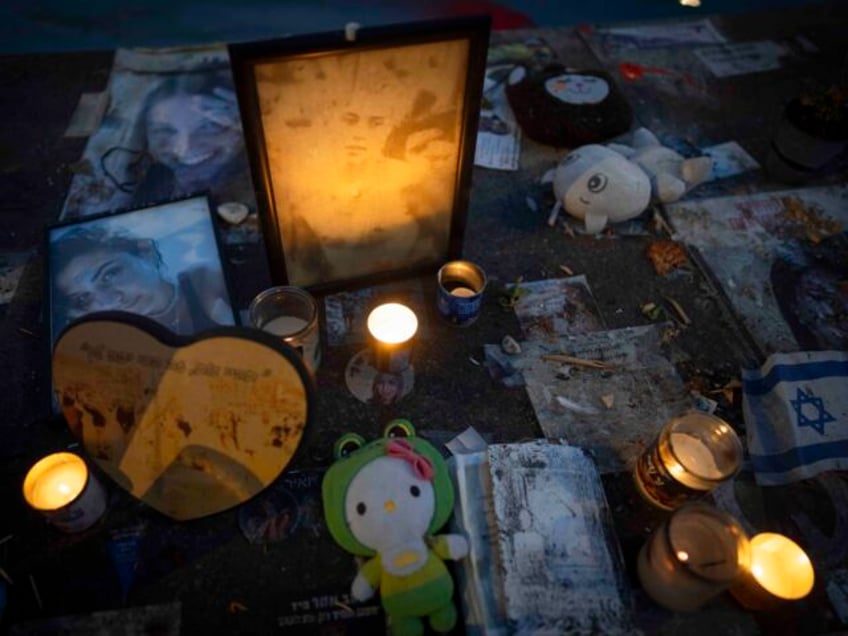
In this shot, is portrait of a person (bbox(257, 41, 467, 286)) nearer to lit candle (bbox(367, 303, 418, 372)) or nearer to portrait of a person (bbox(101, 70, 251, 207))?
lit candle (bbox(367, 303, 418, 372))

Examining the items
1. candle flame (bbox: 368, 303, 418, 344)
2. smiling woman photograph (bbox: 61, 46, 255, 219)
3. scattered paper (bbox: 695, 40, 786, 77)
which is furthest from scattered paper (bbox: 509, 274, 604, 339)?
scattered paper (bbox: 695, 40, 786, 77)

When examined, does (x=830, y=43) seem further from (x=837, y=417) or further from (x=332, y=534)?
(x=332, y=534)

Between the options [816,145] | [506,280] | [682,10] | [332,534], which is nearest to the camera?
[332,534]

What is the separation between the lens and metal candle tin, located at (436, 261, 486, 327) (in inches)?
69.4

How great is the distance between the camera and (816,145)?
2.21m

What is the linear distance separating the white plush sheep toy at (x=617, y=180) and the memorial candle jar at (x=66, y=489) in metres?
1.73

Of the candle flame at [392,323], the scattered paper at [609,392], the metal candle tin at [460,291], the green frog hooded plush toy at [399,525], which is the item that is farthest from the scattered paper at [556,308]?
the green frog hooded plush toy at [399,525]

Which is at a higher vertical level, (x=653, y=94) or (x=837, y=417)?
(x=653, y=94)

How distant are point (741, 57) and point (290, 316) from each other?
2762mm

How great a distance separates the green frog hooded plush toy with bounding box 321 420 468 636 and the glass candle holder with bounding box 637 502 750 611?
0.43 meters

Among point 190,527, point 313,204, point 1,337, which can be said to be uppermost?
point 313,204

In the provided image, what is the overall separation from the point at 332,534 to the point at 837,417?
1471 millimetres

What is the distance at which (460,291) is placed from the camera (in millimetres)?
1823

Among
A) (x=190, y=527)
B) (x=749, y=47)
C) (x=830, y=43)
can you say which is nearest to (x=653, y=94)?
(x=749, y=47)
